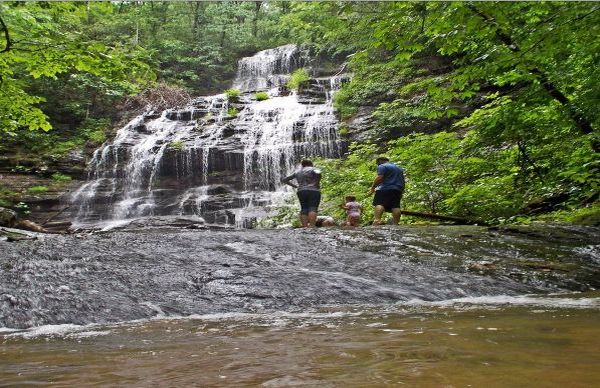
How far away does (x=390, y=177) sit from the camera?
10516 millimetres

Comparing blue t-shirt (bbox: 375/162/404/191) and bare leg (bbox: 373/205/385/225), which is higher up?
blue t-shirt (bbox: 375/162/404/191)

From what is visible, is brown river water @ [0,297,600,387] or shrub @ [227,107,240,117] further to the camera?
shrub @ [227,107,240,117]

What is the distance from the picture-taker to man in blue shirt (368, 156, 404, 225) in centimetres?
Answer: 1048

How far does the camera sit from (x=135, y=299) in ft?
16.0

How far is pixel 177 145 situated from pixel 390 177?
1493cm

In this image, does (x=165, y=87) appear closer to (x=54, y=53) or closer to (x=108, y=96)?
(x=108, y=96)

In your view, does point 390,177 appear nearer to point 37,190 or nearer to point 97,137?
point 37,190

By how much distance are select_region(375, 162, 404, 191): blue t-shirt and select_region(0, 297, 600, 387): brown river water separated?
6546mm

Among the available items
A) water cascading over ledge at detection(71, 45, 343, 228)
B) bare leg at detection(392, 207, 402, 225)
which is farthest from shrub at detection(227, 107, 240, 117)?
bare leg at detection(392, 207, 402, 225)

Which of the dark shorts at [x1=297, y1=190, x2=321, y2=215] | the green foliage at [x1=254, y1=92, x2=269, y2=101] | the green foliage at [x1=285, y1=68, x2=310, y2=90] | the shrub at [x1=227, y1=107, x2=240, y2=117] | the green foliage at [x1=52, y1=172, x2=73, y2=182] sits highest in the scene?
the green foliage at [x1=285, y1=68, x2=310, y2=90]

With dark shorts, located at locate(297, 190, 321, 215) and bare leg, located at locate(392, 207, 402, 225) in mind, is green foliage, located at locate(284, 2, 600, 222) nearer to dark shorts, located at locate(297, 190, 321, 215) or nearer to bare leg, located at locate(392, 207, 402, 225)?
bare leg, located at locate(392, 207, 402, 225)

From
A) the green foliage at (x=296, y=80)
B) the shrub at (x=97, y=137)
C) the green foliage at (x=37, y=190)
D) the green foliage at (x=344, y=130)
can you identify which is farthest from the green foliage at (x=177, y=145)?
the green foliage at (x=296, y=80)

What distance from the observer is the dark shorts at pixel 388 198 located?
1054 centimetres

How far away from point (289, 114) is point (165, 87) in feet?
34.0
